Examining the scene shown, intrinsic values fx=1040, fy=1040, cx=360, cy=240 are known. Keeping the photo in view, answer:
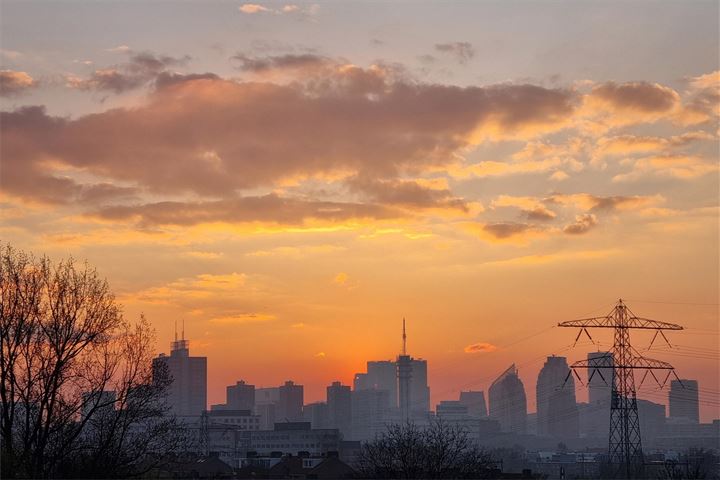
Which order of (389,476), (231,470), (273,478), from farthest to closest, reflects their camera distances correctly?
1. (231,470)
2. (273,478)
3. (389,476)

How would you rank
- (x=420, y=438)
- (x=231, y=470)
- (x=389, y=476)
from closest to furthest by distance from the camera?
(x=389, y=476) → (x=420, y=438) → (x=231, y=470)

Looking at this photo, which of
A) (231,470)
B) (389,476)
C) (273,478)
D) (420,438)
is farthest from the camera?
(231,470)

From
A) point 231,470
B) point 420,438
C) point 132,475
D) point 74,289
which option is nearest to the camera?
point 132,475

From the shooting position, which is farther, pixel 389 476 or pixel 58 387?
pixel 389 476

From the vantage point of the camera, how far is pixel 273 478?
99.2 meters

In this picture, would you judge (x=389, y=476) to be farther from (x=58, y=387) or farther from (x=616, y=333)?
(x=616, y=333)

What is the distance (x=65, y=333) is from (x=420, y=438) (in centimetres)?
4582

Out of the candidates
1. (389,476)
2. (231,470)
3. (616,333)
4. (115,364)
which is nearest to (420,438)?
(616,333)

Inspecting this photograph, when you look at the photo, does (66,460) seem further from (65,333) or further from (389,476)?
(389,476)

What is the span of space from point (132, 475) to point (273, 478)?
5960cm

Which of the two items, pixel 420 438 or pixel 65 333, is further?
pixel 420 438

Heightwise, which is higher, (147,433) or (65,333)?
(65,333)

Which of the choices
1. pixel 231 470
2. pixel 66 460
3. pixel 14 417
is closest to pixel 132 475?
pixel 66 460

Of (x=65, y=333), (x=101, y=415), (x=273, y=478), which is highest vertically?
(x=65, y=333)
